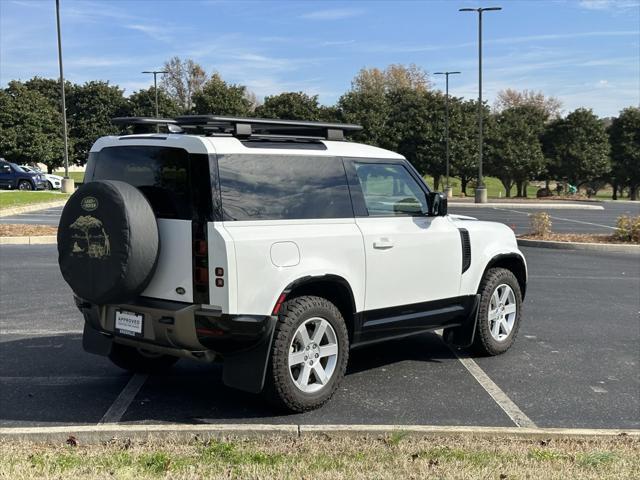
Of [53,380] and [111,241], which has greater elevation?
[111,241]

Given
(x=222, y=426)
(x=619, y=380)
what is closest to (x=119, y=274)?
(x=222, y=426)

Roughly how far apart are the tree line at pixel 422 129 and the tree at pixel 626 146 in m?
0.08

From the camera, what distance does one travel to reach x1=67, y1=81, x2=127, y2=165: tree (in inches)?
2199

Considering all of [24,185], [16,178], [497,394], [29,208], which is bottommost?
[497,394]

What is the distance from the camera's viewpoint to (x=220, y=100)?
56.9 metres

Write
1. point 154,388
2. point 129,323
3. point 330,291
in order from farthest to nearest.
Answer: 1. point 154,388
2. point 330,291
3. point 129,323

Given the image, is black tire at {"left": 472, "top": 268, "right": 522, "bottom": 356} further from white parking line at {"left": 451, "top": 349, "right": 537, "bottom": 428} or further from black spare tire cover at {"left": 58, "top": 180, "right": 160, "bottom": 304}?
black spare tire cover at {"left": 58, "top": 180, "right": 160, "bottom": 304}

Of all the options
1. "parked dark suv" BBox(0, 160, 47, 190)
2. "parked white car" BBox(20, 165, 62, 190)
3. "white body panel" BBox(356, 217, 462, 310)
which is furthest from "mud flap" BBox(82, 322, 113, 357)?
"parked white car" BBox(20, 165, 62, 190)

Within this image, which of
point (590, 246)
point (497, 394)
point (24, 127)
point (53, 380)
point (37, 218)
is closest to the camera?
point (497, 394)

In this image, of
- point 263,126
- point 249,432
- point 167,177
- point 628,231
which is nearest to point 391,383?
point 249,432

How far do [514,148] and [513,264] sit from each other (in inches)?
1822

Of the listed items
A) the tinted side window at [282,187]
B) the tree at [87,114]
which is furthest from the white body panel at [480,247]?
the tree at [87,114]

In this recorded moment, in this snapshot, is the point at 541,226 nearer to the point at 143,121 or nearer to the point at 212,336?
the point at 143,121

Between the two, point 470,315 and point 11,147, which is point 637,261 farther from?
point 11,147
